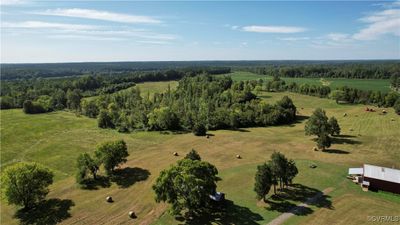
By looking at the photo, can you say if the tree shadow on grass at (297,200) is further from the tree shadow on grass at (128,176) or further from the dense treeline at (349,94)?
the dense treeline at (349,94)

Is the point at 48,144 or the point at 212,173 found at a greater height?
the point at 212,173

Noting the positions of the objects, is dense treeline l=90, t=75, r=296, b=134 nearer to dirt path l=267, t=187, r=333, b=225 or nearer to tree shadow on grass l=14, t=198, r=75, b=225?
dirt path l=267, t=187, r=333, b=225

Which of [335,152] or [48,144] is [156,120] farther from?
[335,152]

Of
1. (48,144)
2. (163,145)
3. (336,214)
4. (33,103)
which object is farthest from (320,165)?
(33,103)

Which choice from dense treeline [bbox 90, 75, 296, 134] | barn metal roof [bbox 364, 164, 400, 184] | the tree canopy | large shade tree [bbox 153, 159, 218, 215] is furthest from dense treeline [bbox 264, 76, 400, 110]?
large shade tree [bbox 153, 159, 218, 215]

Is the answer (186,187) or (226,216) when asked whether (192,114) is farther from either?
(186,187)

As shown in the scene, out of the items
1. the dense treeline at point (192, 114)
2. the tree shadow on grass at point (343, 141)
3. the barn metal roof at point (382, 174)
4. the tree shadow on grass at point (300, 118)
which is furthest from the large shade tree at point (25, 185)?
the tree shadow on grass at point (300, 118)

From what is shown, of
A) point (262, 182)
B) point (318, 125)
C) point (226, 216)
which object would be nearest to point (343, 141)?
point (318, 125)
